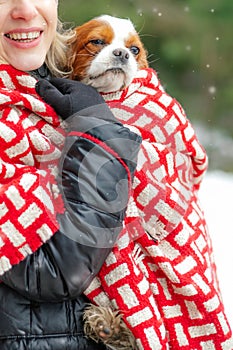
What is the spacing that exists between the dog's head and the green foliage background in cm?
379

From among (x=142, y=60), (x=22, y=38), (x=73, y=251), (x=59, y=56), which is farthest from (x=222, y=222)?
(x=73, y=251)

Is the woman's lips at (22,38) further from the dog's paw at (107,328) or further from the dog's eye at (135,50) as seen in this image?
the dog's paw at (107,328)

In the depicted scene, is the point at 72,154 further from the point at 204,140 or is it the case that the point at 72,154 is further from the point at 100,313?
the point at 204,140

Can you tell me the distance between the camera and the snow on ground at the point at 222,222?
3180mm

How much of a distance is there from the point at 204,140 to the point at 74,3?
180 cm

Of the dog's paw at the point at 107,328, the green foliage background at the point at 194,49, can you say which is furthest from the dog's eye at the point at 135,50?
the green foliage background at the point at 194,49

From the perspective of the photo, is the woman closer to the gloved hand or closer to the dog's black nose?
the gloved hand

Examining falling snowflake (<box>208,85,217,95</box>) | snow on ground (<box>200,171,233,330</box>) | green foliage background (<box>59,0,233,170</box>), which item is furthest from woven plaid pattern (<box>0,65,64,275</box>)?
falling snowflake (<box>208,85,217,95</box>)

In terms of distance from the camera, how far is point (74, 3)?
547 cm

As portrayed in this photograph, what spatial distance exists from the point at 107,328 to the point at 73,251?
0.65 ft

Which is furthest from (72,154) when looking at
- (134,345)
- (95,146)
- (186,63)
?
(186,63)

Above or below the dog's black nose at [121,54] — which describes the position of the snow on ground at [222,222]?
below

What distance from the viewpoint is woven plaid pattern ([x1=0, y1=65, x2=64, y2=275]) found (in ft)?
4.49

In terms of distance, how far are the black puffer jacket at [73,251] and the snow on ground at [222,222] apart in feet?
4.97
